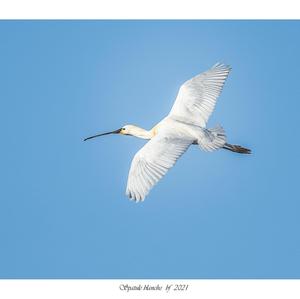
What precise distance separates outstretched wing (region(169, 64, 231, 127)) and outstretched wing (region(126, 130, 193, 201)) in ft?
3.16

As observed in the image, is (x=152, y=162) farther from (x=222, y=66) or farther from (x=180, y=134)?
(x=222, y=66)

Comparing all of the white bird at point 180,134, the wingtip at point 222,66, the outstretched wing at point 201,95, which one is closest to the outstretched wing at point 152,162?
the white bird at point 180,134

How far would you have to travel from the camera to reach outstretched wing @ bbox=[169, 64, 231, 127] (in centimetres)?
1055

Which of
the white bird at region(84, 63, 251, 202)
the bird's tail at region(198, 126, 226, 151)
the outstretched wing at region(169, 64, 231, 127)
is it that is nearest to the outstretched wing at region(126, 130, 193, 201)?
the white bird at region(84, 63, 251, 202)

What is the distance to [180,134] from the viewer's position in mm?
9820

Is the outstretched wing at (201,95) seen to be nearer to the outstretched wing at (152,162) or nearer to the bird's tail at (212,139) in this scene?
the bird's tail at (212,139)

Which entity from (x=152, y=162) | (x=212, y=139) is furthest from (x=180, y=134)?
(x=152, y=162)

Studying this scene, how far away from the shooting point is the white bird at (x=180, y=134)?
9.02 metres

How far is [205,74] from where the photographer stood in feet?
35.4

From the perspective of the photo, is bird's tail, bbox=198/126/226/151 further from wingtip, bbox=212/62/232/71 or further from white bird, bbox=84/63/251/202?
wingtip, bbox=212/62/232/71

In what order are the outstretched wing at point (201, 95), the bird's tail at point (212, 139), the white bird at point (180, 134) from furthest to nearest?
the outstretched wing at point (201, 95) → the bird's tail at point (212, 139) → the white bird at point (180, 134)

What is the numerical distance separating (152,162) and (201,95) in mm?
1955
